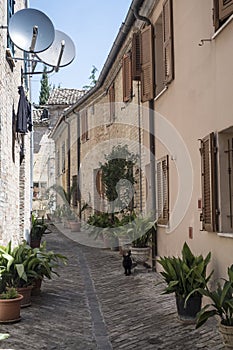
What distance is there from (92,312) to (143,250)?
11.8ft

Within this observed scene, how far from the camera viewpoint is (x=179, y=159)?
8.78m

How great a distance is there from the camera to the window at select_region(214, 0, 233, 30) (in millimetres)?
6102

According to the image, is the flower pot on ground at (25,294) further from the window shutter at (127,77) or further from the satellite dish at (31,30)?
the window shutter at (127,77)

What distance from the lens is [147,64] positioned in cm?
1101

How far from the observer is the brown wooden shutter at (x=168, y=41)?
906 centimetres

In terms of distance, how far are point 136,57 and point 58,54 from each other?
9.82 ft

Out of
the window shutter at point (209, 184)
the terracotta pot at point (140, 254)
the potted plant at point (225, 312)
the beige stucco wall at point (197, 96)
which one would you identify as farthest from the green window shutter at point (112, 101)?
the potted plant at point (225, 312)

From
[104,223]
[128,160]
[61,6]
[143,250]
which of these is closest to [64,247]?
[104,223]

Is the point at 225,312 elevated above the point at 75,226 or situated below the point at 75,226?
below

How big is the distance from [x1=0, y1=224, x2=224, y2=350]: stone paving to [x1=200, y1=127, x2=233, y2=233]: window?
134 cm

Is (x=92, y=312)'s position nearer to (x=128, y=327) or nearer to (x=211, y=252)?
(x=128, y=327)

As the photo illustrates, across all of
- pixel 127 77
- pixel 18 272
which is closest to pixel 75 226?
pixel 127 77

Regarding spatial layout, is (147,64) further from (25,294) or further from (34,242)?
(34,242)

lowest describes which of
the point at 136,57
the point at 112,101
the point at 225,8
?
the point at 225,8
